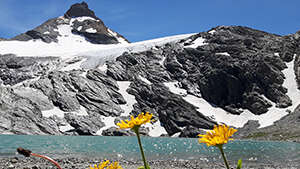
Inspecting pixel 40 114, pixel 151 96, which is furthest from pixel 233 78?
pixel 40 114

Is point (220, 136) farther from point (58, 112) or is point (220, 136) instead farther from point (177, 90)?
point (177, 90)

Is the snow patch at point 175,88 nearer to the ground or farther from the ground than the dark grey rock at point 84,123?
farther from the ground

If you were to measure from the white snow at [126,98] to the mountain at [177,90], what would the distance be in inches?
18.2

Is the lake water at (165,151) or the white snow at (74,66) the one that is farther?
the white snow at (74,66)

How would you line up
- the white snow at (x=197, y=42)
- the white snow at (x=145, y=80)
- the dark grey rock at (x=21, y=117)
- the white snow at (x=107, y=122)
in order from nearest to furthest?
the dark grey rock at (x=21, y=117)
the white snow at (x=107, y=122)
the white snow at (x=145, y=80)
the white snow at (x=197, y=42)

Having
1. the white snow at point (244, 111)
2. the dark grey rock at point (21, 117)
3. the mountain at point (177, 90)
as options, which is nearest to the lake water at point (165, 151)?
the dark grey rock at point (21, 117)

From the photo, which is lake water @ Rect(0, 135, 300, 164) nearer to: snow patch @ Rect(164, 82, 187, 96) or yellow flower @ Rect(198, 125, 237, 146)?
yellow flower @ Rect(198, 125, 237, 146)

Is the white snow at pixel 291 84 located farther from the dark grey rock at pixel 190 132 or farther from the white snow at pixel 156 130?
the white snow at pixel 156 130

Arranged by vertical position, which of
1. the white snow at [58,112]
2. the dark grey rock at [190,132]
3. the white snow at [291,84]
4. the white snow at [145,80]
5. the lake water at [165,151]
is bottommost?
the lake water at [165,151]

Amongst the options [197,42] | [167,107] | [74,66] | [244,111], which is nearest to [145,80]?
[167,107]

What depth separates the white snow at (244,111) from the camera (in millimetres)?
101750

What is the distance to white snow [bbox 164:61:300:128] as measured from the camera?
334 feet

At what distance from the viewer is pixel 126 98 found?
121m

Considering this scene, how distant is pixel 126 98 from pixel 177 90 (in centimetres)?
2467
